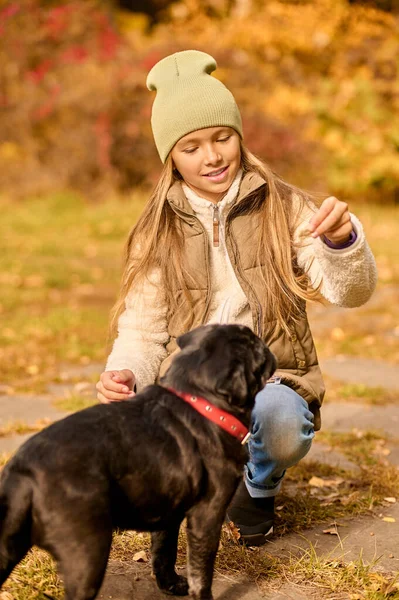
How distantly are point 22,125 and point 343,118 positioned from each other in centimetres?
690

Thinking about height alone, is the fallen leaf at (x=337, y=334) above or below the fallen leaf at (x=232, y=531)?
below

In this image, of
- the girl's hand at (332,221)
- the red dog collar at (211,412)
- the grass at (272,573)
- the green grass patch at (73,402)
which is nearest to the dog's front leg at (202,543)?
the red dog collar at (211,412)

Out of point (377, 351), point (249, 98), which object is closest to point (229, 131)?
point (377, 351)

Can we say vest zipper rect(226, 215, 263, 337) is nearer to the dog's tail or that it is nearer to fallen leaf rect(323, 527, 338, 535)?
fallen leaf rect(323, 527, 338, 535)

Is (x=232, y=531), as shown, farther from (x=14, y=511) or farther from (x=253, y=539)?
(x=14, y=511)

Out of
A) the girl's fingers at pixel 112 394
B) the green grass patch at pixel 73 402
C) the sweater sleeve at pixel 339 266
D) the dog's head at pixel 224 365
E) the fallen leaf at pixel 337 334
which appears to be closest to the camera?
the dog's head at pixel 224 365

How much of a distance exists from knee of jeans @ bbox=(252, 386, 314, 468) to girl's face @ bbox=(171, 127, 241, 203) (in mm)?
916

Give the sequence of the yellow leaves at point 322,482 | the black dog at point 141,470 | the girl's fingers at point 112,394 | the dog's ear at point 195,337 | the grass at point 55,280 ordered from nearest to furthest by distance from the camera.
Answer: the black dog at point 141,470
the dog's ear at point 195,337
the girl's fingers at point 112,394
the yellow leaves at point 322,482
the grass at point 55,280

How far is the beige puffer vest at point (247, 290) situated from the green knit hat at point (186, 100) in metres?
0.25

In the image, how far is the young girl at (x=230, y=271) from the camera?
10.5ft

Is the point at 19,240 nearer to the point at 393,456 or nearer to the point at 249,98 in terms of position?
the point at 249,98

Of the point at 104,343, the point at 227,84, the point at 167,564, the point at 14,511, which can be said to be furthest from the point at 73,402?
the point at 227,84

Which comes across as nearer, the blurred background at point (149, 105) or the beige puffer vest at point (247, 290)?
the beige puffer vest at point (247, 290)

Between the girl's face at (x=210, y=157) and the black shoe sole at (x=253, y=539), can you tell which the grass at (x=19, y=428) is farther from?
the girl's face at (x=210, y=157)
